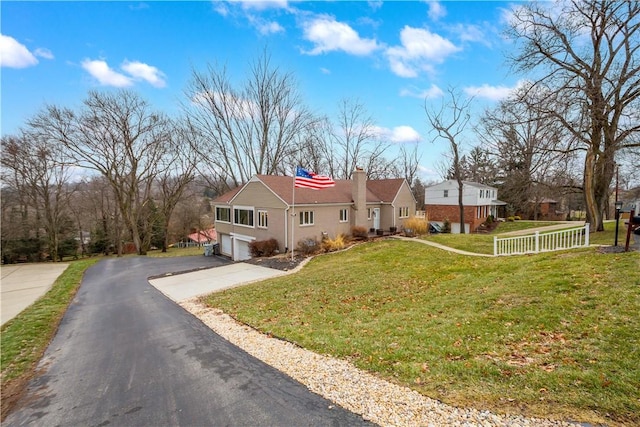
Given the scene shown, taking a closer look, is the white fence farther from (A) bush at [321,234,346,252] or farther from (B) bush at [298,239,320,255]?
(B) bush at [298,239,320,255]

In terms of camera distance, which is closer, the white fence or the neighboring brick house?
the white fence

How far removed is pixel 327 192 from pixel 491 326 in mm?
16481

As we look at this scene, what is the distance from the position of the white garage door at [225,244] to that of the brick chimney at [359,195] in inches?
416

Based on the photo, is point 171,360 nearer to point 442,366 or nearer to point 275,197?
point 442,366

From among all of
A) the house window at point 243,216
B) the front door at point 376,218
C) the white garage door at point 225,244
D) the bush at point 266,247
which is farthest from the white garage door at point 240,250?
the front door at point 376,218

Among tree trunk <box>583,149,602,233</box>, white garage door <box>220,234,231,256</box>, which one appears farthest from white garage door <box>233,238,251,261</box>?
tree trunk <box>583,149,602,233</box>

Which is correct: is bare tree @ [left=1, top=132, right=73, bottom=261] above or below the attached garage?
above

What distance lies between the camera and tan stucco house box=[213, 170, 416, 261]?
19.0 metres

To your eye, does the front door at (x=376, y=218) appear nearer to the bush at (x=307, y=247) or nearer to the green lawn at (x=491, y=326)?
the bush at (x=307, y=247)

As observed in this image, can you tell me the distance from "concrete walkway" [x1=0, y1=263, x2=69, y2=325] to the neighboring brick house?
3037cm

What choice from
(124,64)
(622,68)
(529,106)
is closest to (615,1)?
(622,68)

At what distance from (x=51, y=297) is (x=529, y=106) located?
2378 cm

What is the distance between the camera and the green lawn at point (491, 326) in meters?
3.93

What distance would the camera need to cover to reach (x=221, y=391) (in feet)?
15.8
